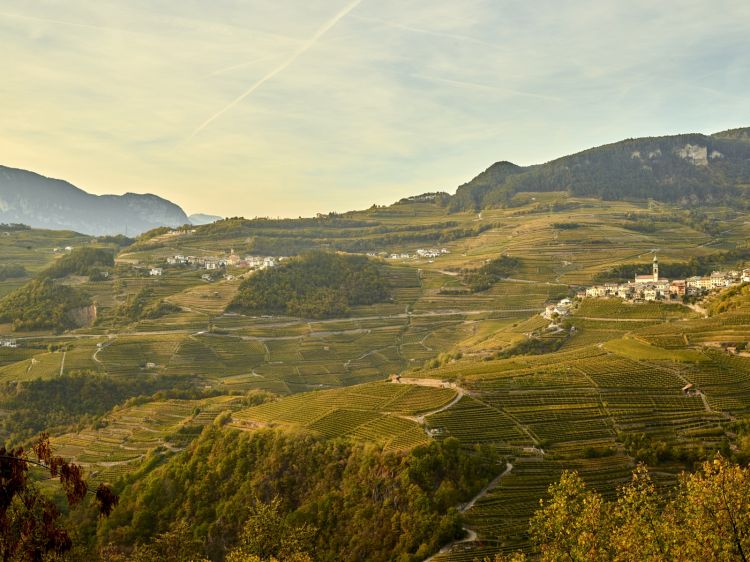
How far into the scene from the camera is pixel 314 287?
150125 mm

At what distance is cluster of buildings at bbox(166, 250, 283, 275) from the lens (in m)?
Answer: 170

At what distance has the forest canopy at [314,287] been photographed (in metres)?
136

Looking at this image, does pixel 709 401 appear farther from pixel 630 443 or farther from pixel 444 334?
pixel 444 334

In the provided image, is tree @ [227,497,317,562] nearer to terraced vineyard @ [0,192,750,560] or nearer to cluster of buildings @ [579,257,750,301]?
terraced vineyard @ [0,192,750,560]

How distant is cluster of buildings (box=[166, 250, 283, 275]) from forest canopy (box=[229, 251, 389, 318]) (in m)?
13.9

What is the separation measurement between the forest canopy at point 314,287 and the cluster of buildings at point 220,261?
548 inches

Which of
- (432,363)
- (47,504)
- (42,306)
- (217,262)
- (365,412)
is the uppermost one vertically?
(217,262)

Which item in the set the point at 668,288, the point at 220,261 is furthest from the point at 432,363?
the point at 220,261

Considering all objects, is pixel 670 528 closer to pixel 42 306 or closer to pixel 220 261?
pixel 42 306

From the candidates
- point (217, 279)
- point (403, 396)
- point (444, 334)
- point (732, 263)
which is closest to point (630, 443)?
point (403, 396)

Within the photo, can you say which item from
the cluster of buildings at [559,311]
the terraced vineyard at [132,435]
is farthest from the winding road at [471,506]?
the cluster of buildings at [559,311]

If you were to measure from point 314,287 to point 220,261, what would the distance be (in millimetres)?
42378

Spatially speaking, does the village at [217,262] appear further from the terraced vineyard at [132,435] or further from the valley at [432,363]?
the terraced vineyard at [132,435]

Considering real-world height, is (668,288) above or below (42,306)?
below
